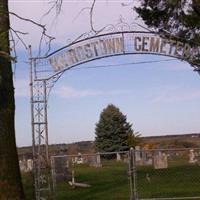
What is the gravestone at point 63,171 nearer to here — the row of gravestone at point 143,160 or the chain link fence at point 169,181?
the row of gravestone at point 143,160

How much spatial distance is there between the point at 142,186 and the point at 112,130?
34238 mm

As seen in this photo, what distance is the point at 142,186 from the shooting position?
22328 millimetres

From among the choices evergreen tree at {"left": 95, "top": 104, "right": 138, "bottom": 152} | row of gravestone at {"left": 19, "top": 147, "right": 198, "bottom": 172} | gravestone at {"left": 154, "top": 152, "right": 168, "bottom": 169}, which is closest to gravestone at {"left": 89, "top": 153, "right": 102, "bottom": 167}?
row of gravestone at {"left": 19, "top": 147, "right": 198, "bottom": 172}

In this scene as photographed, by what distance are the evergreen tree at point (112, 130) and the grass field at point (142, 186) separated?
26.7 metres

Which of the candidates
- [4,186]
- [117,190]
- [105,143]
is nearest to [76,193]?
[117,190]

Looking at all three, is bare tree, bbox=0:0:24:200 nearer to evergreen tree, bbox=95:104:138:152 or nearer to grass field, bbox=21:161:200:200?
grass field, bbox=21:161:200:200

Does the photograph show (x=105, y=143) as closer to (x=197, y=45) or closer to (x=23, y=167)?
(x=23, y=167)

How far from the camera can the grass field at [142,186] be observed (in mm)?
19562

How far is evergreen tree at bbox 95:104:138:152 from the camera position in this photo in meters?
55.8

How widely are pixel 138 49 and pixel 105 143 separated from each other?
1405 inches

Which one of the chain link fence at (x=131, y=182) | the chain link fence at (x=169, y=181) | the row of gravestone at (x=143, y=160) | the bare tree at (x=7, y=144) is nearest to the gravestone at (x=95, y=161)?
the row of gravestone at (x=143, y=160)

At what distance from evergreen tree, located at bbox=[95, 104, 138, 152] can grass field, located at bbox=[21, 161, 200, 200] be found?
26.7m

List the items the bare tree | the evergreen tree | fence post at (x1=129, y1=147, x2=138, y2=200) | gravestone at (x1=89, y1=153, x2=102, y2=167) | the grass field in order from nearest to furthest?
the bare tree < fence post at (x1=129, y1=147, x2=138, y2=200) < the grass field < gravestone at (x1=89, y1=153, x2=102, y2=167) < the evergreen tree

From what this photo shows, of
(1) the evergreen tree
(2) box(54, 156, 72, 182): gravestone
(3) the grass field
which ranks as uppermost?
(1) the evergreen tree
